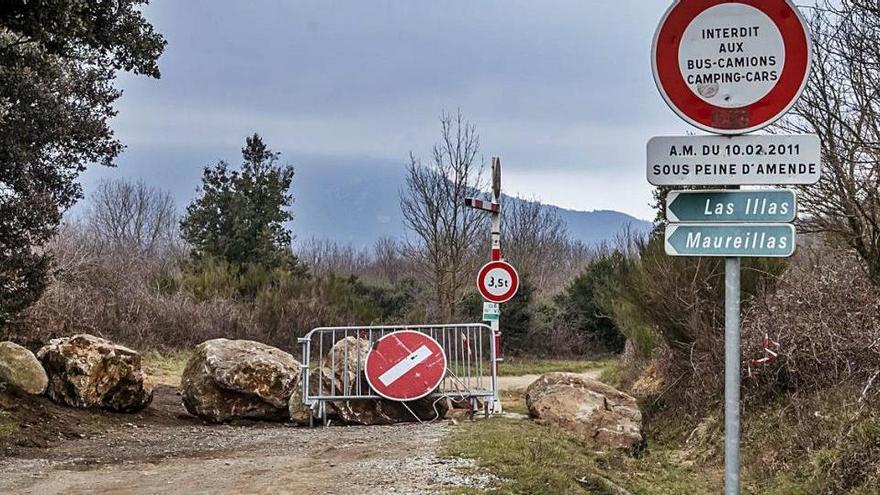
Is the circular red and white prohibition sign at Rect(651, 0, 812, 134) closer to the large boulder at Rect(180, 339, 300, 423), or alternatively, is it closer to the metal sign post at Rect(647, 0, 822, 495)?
the metal sign post at Rect(647, 0, 822, 495)

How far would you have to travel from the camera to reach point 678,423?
11062mm

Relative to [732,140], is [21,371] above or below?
below

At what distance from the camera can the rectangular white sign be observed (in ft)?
10.8

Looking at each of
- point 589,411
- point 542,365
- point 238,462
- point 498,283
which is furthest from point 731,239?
point 542,365

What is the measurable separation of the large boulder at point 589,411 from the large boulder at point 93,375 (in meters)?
4.98

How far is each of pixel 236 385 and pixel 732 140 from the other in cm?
814

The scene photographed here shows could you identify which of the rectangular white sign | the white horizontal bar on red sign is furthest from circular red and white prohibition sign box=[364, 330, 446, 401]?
the rectangular white sign

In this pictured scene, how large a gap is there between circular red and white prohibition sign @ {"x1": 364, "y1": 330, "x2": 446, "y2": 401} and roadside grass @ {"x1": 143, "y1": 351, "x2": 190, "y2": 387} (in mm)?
6915

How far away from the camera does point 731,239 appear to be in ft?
10.8

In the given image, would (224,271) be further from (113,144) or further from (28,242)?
(28,242)

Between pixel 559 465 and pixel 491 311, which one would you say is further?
pixel 491 311

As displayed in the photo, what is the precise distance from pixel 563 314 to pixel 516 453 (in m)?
23.0

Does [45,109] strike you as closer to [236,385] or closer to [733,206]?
[236,385]

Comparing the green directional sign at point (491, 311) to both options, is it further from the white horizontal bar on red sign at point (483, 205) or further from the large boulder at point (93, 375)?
the large boulder at point (93, 375)
